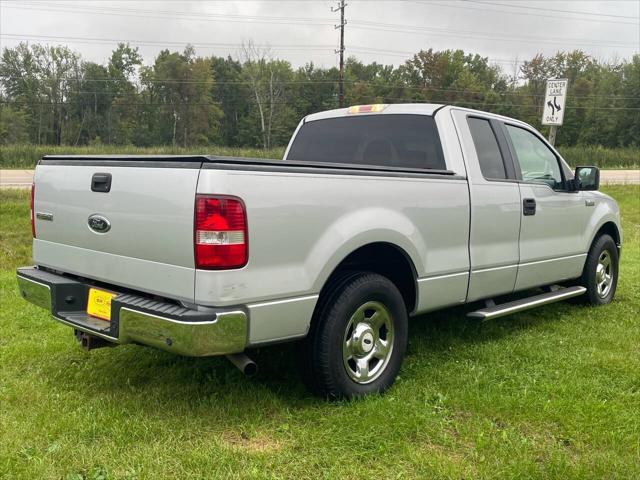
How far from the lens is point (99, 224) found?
3.16 metres

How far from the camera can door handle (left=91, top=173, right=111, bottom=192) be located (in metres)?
3.09

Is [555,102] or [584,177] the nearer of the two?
[584,177]

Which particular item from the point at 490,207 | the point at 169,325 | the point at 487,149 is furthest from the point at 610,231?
the point at 169,325

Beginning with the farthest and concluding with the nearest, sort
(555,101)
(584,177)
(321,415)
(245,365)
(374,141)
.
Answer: (555,101)
(584,177)
(374,141)
(321,415)
(245,365)

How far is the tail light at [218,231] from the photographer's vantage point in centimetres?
266

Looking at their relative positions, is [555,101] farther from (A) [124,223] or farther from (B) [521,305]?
(A) [124,223]

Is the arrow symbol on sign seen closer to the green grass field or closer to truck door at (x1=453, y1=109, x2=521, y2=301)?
truck door at (x1=453, y1=109, x2=521, y2=301)

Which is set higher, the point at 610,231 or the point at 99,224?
the point at 99,224

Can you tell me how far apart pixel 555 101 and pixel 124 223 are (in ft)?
24.9

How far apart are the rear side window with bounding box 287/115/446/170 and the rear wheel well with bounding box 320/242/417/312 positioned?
875mm

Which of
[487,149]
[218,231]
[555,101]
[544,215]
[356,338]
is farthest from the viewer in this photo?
[555,101]

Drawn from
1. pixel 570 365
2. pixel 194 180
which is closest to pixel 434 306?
pixel 570 365

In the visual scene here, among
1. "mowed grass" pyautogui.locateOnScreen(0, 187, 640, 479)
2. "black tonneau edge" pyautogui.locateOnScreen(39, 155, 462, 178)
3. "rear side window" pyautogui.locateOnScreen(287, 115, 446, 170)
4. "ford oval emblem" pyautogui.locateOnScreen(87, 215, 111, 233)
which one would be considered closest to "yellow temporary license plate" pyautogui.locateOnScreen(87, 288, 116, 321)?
"ford oval emblem" pyautogui.locateOnScreen(87, 215, 111, 233)

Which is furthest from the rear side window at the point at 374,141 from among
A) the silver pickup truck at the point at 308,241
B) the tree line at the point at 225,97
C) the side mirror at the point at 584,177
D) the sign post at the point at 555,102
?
the tree line at the point at 225,97
